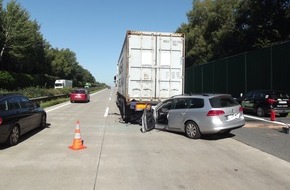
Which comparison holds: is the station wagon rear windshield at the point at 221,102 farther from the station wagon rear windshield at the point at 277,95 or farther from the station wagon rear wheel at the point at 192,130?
the station wagon rear windshield at the point at 277,95

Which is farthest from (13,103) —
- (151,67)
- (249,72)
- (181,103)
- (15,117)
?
(249,72)

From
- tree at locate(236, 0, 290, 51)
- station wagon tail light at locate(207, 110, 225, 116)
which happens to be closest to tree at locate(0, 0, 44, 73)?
tree at locate(236, 0, 290, 51)

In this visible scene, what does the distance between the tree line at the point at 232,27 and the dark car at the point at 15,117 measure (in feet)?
77.5

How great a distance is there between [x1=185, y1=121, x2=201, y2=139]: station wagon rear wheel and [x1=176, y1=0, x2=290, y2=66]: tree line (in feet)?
68.7

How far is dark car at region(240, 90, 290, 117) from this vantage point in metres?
18.9

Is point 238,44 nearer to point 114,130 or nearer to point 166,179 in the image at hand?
point 114,130

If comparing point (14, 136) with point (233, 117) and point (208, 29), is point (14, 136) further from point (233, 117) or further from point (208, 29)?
point (208, 29)

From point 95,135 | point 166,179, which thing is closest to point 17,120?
point 95,135

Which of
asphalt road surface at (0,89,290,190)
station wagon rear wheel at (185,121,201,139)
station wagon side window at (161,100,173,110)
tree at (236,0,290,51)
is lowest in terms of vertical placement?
asphalt road surface at (0,89,290,190)

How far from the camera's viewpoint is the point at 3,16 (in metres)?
55.5

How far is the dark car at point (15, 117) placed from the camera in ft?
33.5

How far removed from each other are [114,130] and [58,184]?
25.9 feet

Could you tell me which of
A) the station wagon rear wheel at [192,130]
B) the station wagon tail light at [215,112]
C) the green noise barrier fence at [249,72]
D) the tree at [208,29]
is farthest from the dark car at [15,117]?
the tree at [208,29]

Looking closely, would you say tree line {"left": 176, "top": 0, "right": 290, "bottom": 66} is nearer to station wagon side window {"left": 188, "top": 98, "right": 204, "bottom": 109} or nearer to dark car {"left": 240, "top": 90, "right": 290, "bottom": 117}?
dark car {"left": 240, "top": 90, "right": 290, "bottom": 117}
